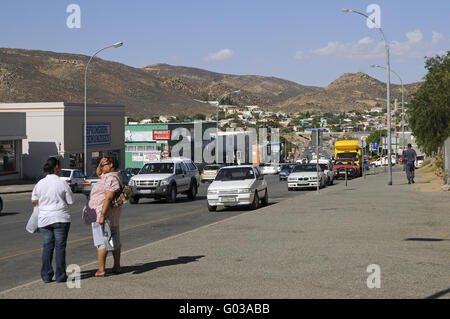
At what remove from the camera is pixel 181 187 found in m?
29.6

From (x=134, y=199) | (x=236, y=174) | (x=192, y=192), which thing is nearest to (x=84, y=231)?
(x=236, y=174)

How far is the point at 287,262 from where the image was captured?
10.8 metres

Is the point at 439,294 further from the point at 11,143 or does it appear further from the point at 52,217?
the point at 11,143

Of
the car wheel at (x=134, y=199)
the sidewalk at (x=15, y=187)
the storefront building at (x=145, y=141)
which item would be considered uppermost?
the storefront building at (x=145, y=141)

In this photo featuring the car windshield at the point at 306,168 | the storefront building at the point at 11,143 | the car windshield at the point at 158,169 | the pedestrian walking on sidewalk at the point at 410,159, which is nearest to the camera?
the car windshield at the point at 158,169

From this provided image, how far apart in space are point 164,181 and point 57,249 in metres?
18.3

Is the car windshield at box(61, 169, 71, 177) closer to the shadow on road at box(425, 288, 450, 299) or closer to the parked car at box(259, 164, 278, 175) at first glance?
the shadow on road at box(425, 288, 450, 299)

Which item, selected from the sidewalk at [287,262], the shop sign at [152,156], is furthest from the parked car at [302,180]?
the shop sign at [152,156]

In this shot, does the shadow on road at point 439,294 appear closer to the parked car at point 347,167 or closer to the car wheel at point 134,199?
the car wheel at point 134,199

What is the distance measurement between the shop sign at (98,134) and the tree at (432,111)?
28034 millimetres

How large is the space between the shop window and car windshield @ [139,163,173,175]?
1000 inches

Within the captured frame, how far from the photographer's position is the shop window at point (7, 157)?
5116cm

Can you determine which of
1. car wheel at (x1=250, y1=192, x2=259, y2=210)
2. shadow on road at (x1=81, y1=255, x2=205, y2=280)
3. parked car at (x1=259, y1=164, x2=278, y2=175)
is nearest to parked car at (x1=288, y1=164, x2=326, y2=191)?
car wheel at (x1=250, y1=192, x2=259, y2=210)

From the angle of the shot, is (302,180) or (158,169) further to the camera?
(302,180)
